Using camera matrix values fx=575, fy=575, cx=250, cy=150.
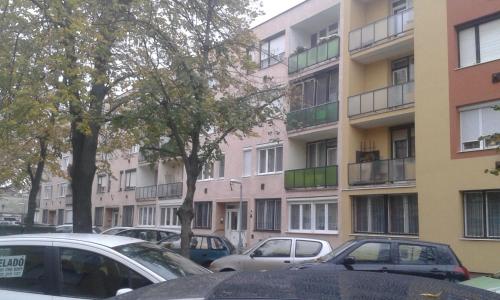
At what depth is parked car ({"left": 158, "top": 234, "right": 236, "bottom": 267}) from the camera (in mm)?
19172

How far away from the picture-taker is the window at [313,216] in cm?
2569

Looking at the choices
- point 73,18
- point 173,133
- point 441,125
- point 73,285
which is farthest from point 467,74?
point 73,285

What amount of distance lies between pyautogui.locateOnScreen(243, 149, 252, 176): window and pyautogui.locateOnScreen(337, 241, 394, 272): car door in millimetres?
19444

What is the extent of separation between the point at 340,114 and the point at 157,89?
12771mm

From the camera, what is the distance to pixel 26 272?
17.9 feet

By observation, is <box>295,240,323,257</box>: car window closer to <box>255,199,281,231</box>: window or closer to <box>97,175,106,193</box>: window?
<box>255,199,281,231</box>: window

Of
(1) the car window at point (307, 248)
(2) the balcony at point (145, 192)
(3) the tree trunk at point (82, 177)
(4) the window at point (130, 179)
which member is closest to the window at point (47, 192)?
(4) the window at point (130, 179)

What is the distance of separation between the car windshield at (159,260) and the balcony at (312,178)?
19.4 metres

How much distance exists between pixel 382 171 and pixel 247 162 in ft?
33.6

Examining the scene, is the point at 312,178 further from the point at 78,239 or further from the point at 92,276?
the point at 92,276

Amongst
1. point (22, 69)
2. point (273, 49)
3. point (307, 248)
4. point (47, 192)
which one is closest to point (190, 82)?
point (22, 69)

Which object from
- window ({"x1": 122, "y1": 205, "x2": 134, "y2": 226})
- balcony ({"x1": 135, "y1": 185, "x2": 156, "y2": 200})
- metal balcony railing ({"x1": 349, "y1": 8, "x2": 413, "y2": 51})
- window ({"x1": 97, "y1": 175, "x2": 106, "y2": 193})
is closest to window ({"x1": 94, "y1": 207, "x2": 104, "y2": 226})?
window ({"x1": 97, "y1": 175, "x2": 106, "y2": 193})

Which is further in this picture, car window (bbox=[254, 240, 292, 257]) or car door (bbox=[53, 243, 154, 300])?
car window (bbox=[254, 240, 292, 257])

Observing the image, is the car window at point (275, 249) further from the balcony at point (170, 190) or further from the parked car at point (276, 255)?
the balcony at point (170, 190)
